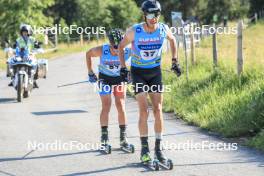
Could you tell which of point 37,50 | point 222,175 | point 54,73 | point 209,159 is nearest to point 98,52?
point 209,159

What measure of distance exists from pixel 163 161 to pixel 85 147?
1.97 metres

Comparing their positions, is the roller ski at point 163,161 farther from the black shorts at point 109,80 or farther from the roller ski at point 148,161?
the black shorts at point 109,80

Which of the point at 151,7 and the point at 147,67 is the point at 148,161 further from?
the point at 151,7

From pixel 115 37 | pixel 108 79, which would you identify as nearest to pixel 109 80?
pixel 108 79

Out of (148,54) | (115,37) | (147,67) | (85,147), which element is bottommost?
(85,147)

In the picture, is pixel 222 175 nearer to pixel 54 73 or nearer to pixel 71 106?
pixel 71 106

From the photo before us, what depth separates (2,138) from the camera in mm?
10844

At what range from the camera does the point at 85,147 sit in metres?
9.77

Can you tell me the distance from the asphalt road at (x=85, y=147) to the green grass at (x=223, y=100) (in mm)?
326

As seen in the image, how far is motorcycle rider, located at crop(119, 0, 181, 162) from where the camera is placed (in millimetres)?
8273

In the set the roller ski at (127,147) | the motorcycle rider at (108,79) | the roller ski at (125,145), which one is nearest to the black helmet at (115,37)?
the motorcycle rider at (108,79)

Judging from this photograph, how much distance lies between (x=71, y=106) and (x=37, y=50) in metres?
2.68

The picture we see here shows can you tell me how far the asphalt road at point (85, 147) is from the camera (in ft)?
26.6

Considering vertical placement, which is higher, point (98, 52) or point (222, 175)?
point (98, 52)
